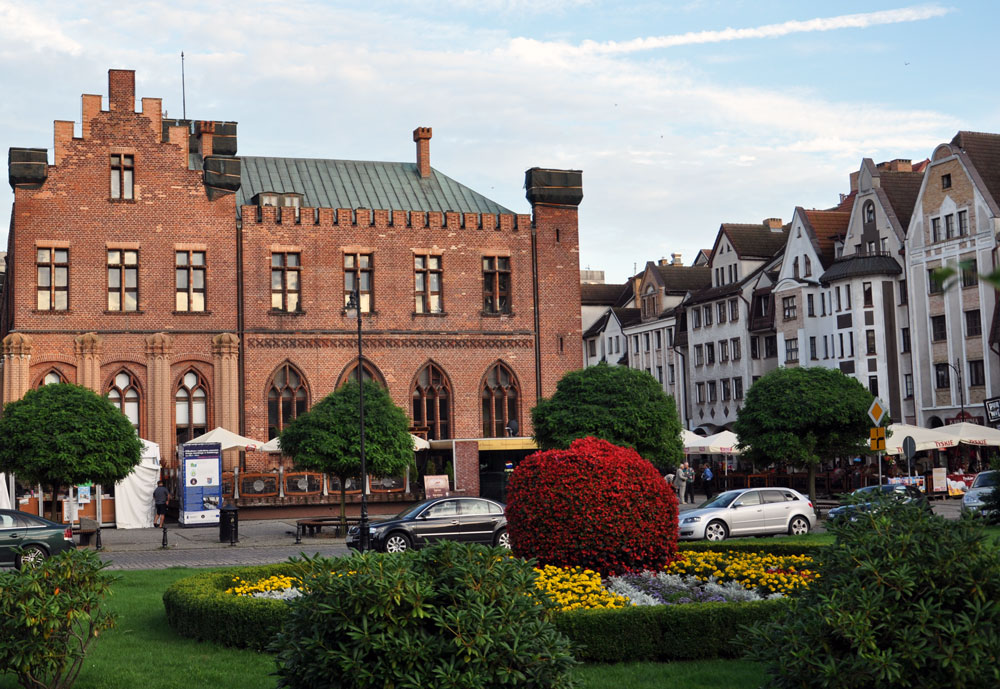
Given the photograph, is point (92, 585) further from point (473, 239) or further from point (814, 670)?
point (473, 239)

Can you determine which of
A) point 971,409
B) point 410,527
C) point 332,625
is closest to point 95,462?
point 410,527

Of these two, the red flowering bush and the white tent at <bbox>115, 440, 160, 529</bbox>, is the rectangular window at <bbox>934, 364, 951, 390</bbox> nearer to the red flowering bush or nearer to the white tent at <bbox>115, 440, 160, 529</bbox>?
the white tent at <bbox>115, 440, 160, 529</bbox>

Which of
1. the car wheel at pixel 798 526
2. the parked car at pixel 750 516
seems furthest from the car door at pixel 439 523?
the car wheel at pixel 798 526

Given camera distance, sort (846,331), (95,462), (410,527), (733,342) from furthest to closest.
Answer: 1. (733,342)
2. (846,331)
3. (95,462)
4. (410,527)

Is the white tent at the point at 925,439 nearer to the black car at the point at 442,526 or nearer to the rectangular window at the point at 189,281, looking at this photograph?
the black car at the point at 442,526

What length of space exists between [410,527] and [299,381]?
844 inches

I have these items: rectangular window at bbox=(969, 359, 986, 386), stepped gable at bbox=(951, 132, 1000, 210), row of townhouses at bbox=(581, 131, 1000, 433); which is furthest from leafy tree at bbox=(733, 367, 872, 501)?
stepped gable at bbox=(951, 132, 1000, 210)

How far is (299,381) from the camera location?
4747cm

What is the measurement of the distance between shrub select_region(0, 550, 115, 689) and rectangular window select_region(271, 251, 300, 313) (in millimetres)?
37318

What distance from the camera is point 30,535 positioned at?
24.0m

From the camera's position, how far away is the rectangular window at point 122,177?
4566cm

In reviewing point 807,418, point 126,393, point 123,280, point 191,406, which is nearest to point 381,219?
point 123,280

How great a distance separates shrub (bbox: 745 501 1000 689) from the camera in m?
8.04

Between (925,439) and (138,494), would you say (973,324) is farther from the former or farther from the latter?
(138,494)
